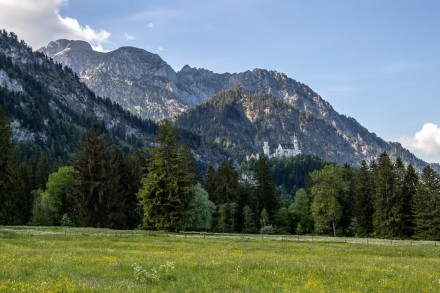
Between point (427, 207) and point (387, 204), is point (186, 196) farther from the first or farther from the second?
point (427, 207)

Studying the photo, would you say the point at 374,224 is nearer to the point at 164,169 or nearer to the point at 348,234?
the point at 348,234

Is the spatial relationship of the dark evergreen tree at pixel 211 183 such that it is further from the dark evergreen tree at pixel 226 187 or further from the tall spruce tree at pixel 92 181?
the tall spruce tree at pixel 92 181

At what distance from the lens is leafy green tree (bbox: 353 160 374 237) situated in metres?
95.7

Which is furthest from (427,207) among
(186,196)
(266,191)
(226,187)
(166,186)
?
(166,186)

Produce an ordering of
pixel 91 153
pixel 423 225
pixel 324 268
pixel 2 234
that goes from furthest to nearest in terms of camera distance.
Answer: pixel 423 225, pixel 91 153, pixel 2 234, pixel 324 268

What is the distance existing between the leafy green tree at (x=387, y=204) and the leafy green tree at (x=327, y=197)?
30.8 ft

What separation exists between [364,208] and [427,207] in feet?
48.6

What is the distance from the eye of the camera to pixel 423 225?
276 feet

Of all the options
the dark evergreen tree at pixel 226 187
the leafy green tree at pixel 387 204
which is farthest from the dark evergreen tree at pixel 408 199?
the dark evergreen tree at pixel 226 187

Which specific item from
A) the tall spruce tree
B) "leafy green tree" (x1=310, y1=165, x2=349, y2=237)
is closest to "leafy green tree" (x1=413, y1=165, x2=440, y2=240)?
"leafy green tree" (x1=310, y1=165, x2=349, y2=237)

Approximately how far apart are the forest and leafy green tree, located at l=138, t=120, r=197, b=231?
0.15 meters

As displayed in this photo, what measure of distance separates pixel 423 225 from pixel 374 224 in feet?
31.3

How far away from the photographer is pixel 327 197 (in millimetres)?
98750

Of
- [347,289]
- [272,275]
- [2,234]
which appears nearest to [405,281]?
[347,289]
